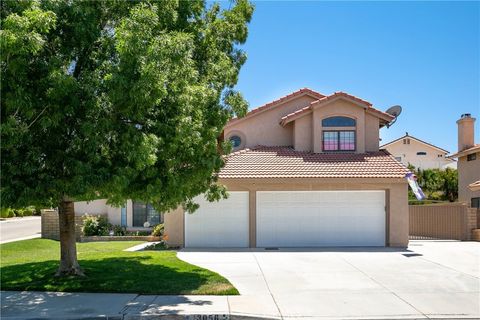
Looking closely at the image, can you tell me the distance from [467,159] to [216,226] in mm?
18493

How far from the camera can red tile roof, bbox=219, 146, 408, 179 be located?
1866cm

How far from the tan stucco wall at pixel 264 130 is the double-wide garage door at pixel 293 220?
164 inches

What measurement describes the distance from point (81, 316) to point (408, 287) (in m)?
7.09

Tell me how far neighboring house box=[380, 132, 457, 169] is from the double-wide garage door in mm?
32978

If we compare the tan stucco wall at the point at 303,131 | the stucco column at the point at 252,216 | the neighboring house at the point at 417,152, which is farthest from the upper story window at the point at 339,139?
the neighboring house at the point at 417,152

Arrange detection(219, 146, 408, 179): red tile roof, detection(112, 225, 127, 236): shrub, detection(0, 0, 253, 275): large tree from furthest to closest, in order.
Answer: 1. detection(112, 225, 127, 236): shrub
2. detection(219, 146, 408, 179): red tile roof
3. detection(0, 0, 253, 275): large tree

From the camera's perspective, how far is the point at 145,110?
8805 mm

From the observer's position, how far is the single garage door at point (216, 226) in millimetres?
18859

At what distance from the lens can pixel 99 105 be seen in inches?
335

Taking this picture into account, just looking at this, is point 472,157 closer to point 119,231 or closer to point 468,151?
point 468,151

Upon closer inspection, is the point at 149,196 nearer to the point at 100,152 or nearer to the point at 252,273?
the point at 100,152

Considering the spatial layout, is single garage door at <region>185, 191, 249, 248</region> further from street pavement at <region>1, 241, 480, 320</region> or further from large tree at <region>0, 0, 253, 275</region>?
large tree at <region>0, 0, 253, 275</region>

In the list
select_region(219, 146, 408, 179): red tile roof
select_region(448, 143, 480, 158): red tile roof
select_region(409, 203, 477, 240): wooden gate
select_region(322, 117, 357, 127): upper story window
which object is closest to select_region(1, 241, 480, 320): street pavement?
select_region(219, 146, 408, 179): red tile roof

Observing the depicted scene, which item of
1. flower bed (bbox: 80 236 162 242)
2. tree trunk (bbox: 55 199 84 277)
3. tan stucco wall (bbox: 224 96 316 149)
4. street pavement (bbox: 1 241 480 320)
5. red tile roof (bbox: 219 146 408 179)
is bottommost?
flower bed (bbox: 80 236 162 242)
